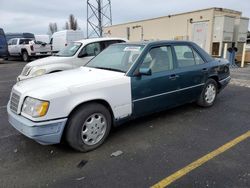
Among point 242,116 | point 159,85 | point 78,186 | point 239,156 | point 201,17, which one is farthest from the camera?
point 201,17

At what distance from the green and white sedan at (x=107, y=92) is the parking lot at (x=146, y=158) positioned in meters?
0.33

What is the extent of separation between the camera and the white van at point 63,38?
1842 centimetres

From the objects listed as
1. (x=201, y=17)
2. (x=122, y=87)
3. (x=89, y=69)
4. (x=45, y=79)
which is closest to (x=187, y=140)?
(x=122, y=87)

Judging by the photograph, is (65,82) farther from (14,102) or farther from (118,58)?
(118,58)

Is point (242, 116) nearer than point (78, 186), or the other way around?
point (78, 186)

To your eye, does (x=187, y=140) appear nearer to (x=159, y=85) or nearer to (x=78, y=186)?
(x=159, y=85)

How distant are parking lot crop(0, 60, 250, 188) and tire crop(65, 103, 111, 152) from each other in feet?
0.48

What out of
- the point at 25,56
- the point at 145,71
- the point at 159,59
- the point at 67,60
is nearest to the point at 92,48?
the point at 67,60

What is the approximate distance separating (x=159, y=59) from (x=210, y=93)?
1806 millimetres

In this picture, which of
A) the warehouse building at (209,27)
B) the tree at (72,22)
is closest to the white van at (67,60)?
the warehouse building at (209,27)

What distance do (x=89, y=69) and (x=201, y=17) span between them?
1239 centimetres

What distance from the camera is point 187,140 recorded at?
3619mm

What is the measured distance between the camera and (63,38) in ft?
61.0

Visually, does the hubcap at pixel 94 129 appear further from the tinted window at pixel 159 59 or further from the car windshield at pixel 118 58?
the tinted window at pixel 159 59
